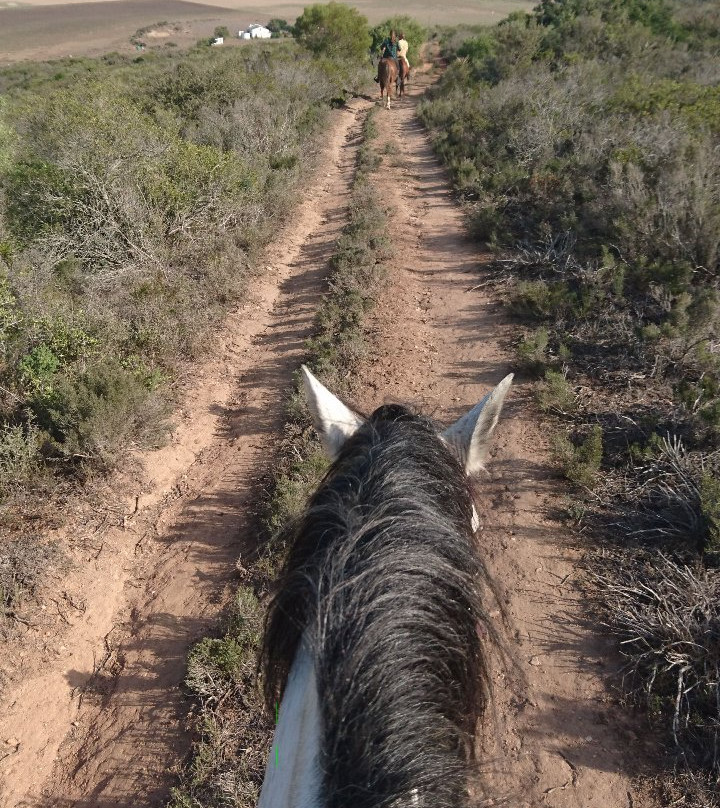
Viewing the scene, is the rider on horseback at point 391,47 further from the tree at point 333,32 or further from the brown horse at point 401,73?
the tree at point 333,32

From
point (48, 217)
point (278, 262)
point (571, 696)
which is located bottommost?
point (571, 696)

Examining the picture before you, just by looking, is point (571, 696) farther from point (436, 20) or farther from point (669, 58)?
point (436, 20)

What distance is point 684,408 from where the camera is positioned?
14.1ft

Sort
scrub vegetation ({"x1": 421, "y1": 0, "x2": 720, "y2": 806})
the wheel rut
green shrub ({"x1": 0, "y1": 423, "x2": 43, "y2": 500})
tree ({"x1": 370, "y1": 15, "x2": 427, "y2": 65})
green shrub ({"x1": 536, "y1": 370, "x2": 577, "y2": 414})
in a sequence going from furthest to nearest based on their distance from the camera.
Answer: tree ({"x1": 370, "y1": 15, "x2": 427, "y2": 65}) < green shrub ({"x1": 536, "y1": 370, "x2": 577, "y2": 414}) < green shrub ({"x1": 0, "y1": 423, "x2": 43, "y2": 500}) < scrub vegetation ({"x1": 421, "y1": 0, "x2": 720, "y2": 806}) < the wheel rut

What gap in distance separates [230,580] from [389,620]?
2.92 metres

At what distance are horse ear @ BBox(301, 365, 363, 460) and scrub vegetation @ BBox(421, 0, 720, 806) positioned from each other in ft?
8.00

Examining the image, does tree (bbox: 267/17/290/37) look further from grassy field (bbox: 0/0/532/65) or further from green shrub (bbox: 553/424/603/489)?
green shrub (bbox: 553/424/603/489)

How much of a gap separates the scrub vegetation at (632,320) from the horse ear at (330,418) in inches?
96.1

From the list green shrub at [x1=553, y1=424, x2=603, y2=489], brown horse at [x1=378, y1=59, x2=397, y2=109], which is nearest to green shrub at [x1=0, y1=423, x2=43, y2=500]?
green shrub at [x1=553, y1=424, x2=603, y2=489]

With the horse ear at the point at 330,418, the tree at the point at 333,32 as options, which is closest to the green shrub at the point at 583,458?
the horse ear at the point at 330,418

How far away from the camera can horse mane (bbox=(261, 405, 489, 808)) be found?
3.29 ft

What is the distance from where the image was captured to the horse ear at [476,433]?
168 cm

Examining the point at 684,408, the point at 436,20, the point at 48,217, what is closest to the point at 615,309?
the point at 684,408

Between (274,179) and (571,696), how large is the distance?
895cm
